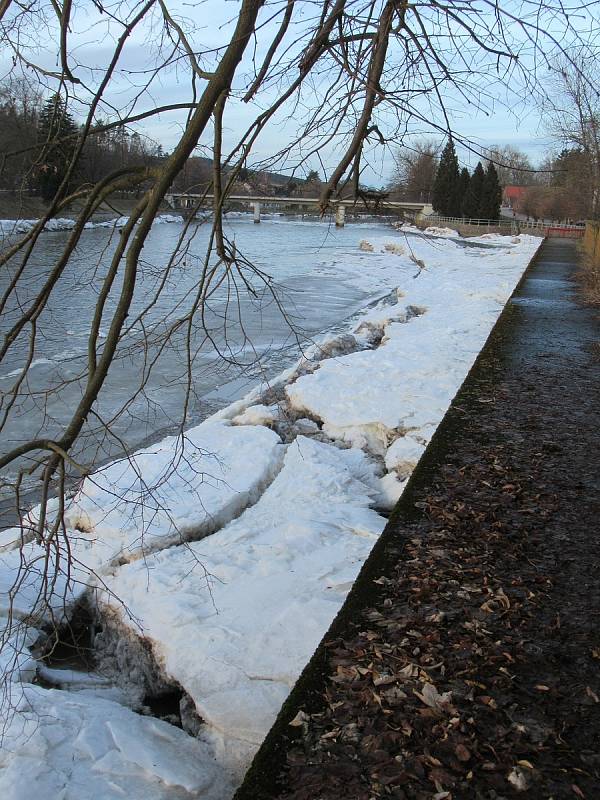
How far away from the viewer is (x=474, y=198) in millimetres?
65812

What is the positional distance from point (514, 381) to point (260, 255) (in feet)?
101

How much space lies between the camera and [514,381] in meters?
7.55

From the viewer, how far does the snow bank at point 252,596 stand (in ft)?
14.5

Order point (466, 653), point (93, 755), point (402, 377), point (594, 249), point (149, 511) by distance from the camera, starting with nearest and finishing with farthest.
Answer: point (466, 653)
point (93, 755)
point (149, 511)
point (402, 377)
point (594, 249)

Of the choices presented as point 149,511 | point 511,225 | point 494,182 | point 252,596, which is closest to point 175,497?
point 149,511

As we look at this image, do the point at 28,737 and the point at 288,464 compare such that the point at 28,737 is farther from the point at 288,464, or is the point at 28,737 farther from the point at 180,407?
the point at 180,407

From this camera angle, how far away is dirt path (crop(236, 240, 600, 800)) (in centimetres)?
244

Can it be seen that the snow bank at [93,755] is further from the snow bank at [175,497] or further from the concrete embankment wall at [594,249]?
the concrete embankment wall at [594,249]

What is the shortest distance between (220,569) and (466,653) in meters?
3.13

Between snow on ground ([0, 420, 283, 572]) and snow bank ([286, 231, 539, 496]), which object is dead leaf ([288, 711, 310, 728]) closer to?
snow on ground ([0, 420, 283, 572])

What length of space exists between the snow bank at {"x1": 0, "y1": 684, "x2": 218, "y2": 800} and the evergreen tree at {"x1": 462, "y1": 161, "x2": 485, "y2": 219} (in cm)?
6668

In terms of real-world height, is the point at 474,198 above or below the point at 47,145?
above

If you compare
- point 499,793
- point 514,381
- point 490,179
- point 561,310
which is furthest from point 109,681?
point 490,179

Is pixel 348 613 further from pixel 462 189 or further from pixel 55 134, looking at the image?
pixel 462 189
